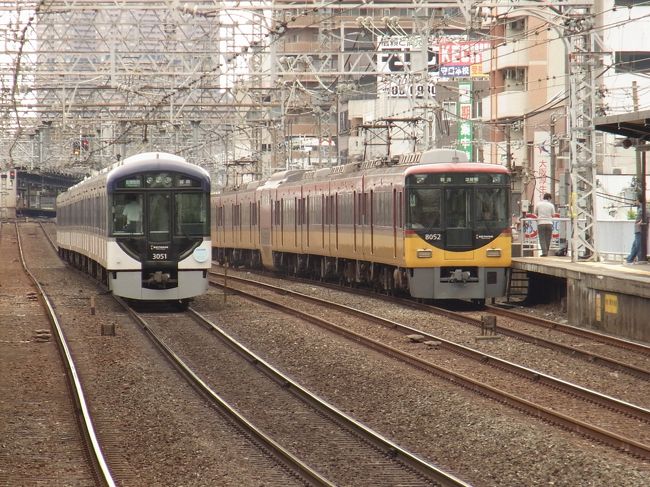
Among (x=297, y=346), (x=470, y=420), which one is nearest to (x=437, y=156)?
(x=297, y=346)

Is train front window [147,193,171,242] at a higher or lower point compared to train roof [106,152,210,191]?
lower

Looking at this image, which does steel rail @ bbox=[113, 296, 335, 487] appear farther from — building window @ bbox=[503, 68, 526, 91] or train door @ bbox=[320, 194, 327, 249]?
building window @ bbox=[503, 68, 526, 91]

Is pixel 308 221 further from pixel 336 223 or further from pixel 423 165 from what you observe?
pixel 423 165

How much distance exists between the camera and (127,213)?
2353 cm

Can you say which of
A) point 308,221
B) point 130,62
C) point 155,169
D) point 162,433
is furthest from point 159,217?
point 130,62

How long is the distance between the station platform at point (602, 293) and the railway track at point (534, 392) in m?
2.98

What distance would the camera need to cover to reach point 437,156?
24.3m

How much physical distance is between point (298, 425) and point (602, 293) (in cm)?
969

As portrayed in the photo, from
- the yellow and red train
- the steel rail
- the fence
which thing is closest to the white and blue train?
the yellow and red train

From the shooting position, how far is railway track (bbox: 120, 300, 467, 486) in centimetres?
952

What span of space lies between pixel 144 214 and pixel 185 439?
1282 centimetres

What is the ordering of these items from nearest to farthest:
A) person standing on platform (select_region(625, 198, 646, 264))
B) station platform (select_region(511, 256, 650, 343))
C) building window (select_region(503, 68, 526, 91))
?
1. station platform (select_region(511, 256, 650, 343))
2. person standing on platform (select_region(625, 198, 646, 264))
3. building window (select_region(503, 68, 526, 91))

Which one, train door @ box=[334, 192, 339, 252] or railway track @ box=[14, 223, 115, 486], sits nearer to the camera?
railway track @ box=[14, 223, 115, 486]

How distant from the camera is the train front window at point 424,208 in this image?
77.9 feet
